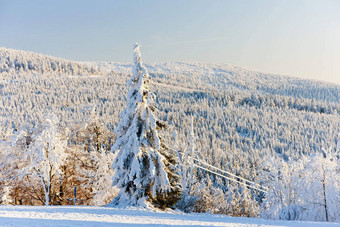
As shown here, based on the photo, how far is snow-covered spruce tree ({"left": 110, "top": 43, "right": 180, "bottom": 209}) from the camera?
1346cm

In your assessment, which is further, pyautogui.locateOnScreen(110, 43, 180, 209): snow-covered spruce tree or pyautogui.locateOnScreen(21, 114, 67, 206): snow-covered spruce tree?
pyautogui.locateOnScreen(21, 114, 67, 206): snow-covered spruce tree

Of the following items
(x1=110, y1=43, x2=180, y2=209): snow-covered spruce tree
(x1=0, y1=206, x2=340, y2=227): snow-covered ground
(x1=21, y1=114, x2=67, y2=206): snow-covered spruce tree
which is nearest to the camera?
(x1=0, y1=206, x2=340, y2=227): snow-covered ground

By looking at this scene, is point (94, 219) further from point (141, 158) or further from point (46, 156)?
point (46, 156)

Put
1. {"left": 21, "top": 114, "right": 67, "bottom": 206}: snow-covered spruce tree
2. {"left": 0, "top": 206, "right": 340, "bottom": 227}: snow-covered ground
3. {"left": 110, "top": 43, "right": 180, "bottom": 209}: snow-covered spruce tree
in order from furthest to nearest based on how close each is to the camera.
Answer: {"left": 21, "top": 114, "right": 67, "bottom": 206}: snow-covered spruce tree → {"left": 110, "top": 43, "right": 180, "bottom": 209}: snow-covered spruce tree → {"left": 0, "top": 206, "right": 340, "bottom": 227}: snow-covered ground

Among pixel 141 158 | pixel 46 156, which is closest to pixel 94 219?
pixel 141 158

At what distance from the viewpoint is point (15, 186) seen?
71.7ft

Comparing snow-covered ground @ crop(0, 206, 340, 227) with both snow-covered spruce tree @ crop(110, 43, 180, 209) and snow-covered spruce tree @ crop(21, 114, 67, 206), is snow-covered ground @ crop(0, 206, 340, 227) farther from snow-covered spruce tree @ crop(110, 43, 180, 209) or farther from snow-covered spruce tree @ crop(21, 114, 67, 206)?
snow-covered spruce tree @ crop(21, 114, 67, 206)

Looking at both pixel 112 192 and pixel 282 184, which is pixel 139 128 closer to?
pixel 112 192

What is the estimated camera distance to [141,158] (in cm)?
1351

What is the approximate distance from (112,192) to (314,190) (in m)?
16.8

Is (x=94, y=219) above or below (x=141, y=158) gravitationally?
below

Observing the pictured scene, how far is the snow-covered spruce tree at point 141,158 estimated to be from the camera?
44.2 feet

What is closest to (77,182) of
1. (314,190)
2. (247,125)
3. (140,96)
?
(140,96)

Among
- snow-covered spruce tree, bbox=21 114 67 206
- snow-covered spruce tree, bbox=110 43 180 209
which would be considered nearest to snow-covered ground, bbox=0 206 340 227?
snow-covered spruce tree, bbox=110 43 180 209
